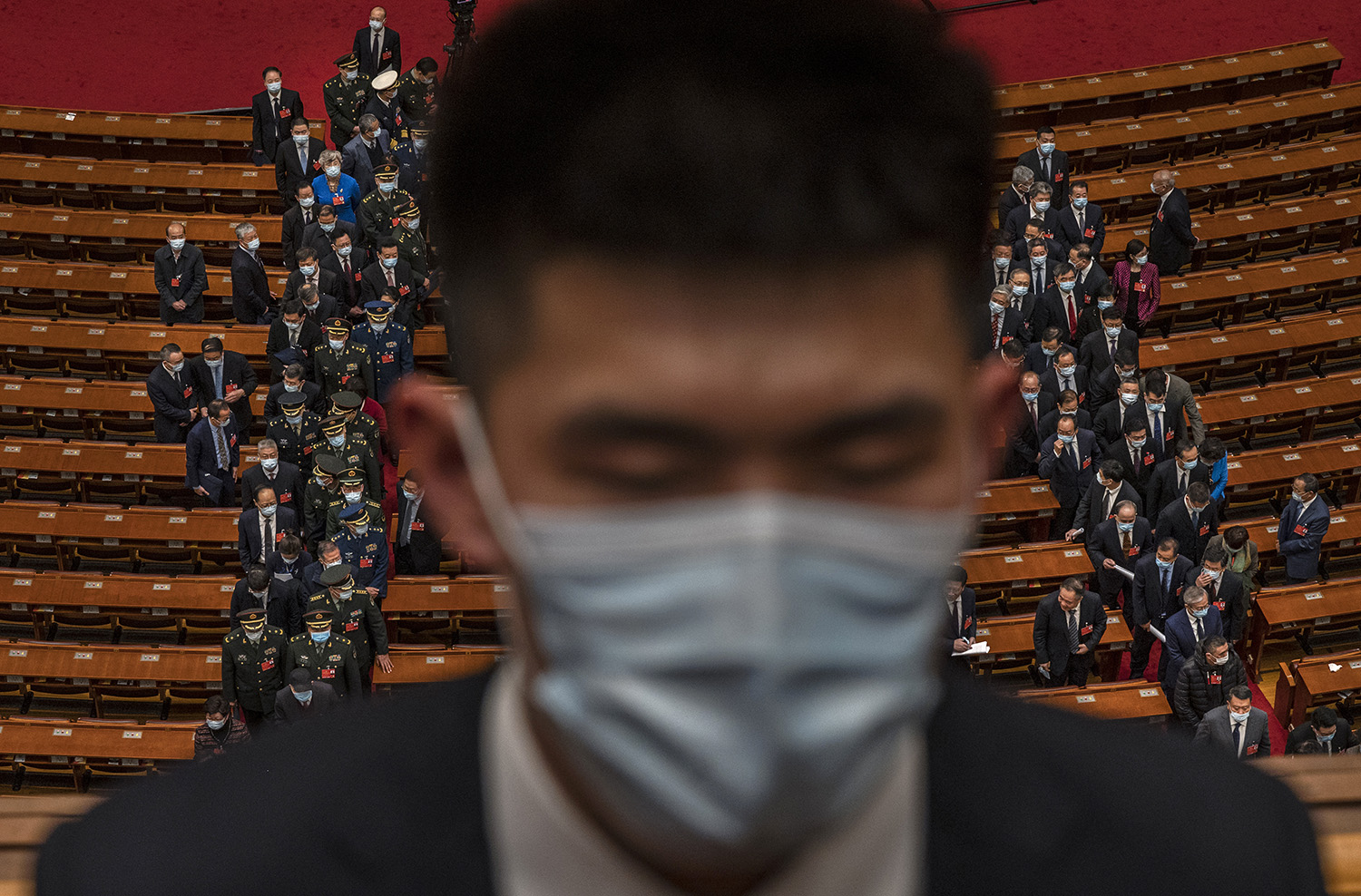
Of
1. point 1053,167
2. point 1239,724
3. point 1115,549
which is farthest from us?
→ point 1053,167

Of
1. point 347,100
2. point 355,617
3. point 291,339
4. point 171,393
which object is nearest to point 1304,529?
point 355,617

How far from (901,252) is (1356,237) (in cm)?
1295

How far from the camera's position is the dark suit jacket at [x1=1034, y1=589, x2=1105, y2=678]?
29.7ft

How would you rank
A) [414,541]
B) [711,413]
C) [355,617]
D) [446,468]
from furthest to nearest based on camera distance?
1. [414,541]
2. [355,617]
3. [446,468]
4. [711,413]

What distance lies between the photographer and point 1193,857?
45.4 inches

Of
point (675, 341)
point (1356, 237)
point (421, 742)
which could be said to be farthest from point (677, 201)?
point (1356, 237)

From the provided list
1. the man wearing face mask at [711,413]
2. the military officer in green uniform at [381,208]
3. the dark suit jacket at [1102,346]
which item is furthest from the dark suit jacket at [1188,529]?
the man wearing face mask at [711,413]

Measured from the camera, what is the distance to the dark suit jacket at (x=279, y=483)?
32.1ft

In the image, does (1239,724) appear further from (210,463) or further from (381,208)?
(381,208)

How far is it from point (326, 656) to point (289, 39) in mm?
8541

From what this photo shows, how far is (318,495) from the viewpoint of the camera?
32.3ft

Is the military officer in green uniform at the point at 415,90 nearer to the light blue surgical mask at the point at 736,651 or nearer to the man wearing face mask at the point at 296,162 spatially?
the man wearing face mask at the point at 296,162

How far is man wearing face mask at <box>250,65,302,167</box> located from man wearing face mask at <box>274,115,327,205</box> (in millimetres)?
349

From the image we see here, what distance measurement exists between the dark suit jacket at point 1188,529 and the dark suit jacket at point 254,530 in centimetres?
532
